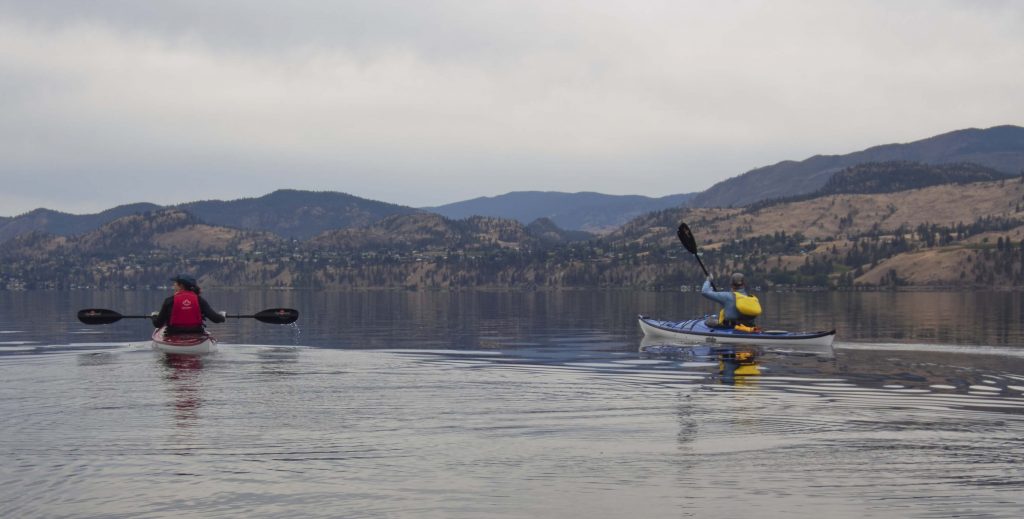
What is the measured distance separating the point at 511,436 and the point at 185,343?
88.3 ft

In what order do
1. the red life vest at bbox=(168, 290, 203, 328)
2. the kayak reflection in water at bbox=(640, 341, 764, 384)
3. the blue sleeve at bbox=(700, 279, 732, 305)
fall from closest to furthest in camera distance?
the kayak reflection in water at bbox=(640, 341, 764, 384)
the red life vest at bbox=(168, 290, 203, 328)
the blue sleeve at bbox=(700, 279, 732, 305)

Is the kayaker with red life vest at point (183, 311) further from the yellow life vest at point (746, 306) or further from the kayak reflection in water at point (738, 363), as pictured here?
the yellow life vest at point (746, 306)

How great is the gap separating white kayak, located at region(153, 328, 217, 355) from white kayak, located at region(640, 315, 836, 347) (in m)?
25.3

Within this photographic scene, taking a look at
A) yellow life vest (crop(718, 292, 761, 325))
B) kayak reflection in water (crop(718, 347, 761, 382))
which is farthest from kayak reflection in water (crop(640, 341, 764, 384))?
yellow life vest (crop(718, 292, 761, 325))

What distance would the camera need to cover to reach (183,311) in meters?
46.2

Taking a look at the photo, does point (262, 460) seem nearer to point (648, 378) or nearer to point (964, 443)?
point (964, 443)

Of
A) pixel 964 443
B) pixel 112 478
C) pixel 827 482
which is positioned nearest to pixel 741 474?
pixel 827 482

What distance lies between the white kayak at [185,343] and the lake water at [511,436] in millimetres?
922

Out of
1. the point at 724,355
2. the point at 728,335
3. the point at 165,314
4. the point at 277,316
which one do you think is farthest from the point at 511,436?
the point at 277,316

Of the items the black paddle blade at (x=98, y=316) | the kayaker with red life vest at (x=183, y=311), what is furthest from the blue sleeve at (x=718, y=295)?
the black paddle blade at (x=98, y=316)

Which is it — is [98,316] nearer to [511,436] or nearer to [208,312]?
[208,312]

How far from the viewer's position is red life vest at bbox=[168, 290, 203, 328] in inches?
1815

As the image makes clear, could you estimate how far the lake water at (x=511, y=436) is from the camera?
17484mm

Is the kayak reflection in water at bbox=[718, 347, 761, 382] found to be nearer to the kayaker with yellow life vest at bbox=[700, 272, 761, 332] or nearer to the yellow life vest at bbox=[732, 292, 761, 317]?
the kayaker with yellow life vest at bbox=[700, 272, 761, 332]
